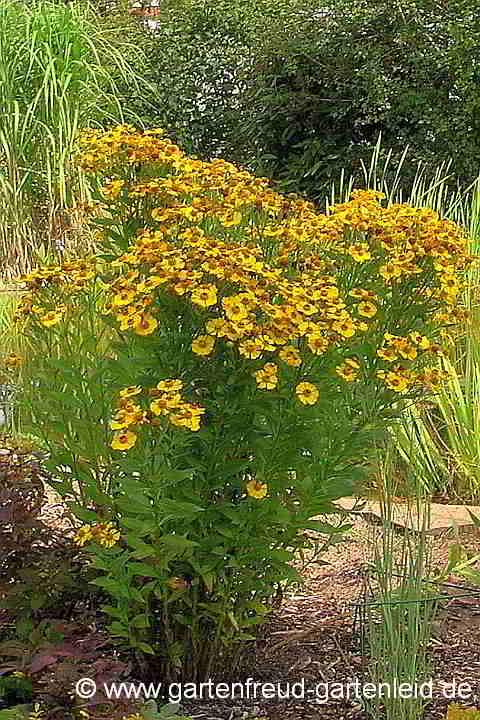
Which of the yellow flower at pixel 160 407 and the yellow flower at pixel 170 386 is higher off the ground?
the yellow flower at pixel 170 386

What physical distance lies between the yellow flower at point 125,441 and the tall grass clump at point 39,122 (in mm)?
4352

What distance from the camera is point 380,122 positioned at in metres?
8.20

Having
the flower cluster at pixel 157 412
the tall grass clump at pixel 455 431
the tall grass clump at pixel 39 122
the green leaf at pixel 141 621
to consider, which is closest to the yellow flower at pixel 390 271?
the flower cluster at pixel 157 412

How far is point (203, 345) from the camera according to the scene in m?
2.18

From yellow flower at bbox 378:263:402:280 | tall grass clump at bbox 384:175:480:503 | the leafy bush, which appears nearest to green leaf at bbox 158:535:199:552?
yellow flower at bbox 378:263:402:280

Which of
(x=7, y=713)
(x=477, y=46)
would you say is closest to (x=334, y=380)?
(x=7, y=713)

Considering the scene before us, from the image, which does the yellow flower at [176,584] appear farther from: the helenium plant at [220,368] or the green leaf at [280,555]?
the green leaf at [280,555]

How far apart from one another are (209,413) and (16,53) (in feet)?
15.7

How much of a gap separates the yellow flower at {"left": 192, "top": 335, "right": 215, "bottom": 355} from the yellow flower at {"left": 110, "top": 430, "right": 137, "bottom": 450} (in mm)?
206

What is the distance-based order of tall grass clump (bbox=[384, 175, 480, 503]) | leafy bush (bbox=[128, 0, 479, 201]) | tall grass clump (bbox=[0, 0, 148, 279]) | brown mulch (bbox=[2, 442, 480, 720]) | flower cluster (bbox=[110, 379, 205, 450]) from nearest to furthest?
flower cluster (bbox=[110, 379, 205, 450])
brown mulch (bbox=[2, 442, 480, 720])
tall grass clump (bbox=[384, 175, 480, 503])
tall grass clump (bbox=[0, 0, 148, 279])
leafy bush (bbox=[128, 0, 479, 201])

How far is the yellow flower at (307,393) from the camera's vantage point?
2186 mm

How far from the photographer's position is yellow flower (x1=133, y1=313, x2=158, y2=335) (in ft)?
6.98

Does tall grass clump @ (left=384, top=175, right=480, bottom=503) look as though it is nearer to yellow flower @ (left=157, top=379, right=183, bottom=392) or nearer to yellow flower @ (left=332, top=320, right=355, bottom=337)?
yellow flower @ (left=332, top=320, right=355, bottom=337)

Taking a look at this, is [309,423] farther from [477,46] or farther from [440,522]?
[477,46]
